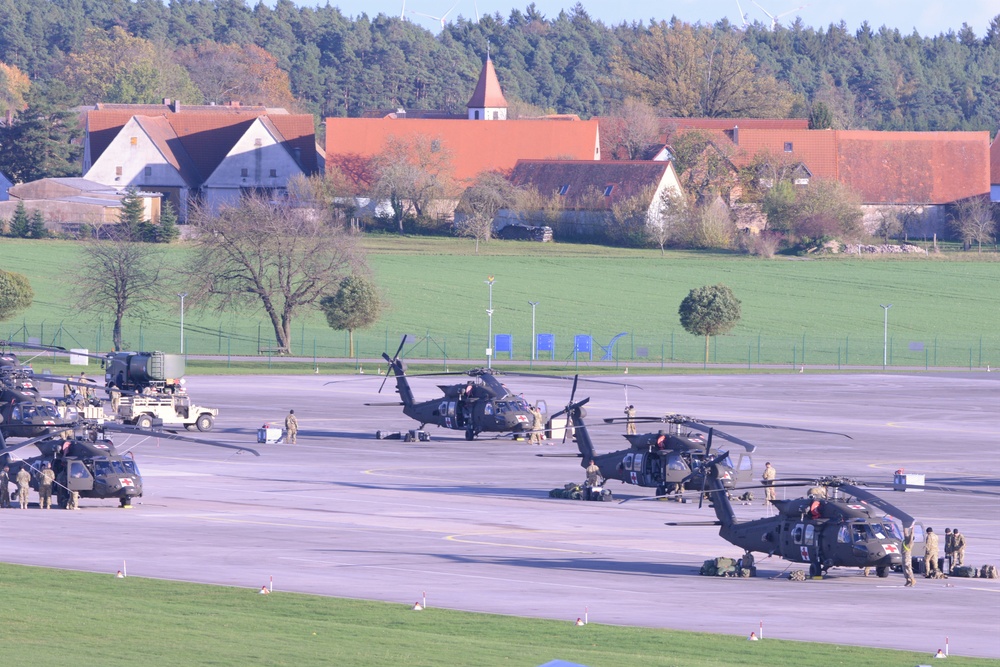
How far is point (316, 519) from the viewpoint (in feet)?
133

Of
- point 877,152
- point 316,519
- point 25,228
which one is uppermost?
point 877,152

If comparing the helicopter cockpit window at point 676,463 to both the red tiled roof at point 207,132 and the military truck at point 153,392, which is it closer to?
the military truck at point 153,392

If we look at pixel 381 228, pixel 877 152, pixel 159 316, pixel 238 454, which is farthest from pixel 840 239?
pixel 238 454

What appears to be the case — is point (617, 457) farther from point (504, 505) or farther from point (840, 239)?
point (840, 239)

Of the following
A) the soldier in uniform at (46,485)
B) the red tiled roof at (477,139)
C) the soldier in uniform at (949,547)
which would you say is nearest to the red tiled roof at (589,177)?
the red tiled roof at (477,139)

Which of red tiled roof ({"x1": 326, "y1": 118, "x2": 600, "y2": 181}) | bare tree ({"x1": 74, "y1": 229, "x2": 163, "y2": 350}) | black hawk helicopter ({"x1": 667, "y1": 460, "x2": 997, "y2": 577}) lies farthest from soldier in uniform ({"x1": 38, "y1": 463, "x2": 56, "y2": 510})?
red tiled roof ({"x1": 326, "y1": 118, "x2": 600, "y2": 181})

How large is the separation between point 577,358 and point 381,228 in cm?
5195

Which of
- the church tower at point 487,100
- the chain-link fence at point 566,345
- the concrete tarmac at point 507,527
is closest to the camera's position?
the concrete tarmac at point 507,527

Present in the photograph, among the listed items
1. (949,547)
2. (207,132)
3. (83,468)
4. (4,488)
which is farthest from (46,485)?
(207,132)

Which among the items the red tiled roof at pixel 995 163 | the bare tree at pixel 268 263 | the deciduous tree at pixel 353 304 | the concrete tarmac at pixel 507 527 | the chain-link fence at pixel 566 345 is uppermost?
the red tiled roof at pixel 995 163

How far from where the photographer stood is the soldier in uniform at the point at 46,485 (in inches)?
1626

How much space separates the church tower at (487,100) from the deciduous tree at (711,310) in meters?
89.3

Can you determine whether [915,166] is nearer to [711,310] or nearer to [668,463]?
[711,310]

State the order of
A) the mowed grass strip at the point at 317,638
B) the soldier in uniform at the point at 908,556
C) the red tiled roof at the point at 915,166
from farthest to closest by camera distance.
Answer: the red tiled roof at the point at 915,166 → the soldier in uniform at the point at 908,556 → the mowed grass strip at the point at 317,638
